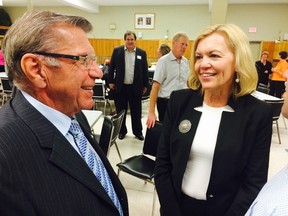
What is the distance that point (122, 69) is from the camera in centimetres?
377

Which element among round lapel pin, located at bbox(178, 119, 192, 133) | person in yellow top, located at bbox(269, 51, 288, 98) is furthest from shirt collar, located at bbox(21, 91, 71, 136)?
person in yellow top, located at bbox(269, 51, 288, 98)

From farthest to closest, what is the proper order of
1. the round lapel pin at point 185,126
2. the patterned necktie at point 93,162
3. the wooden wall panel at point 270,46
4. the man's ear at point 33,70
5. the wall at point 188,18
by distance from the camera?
the wall at point 188,18, the wooden wall panel at point 270,46, the round lapel pin at point 185,126, the patterned necktie at point 93,162, the man's ear at point 33,70

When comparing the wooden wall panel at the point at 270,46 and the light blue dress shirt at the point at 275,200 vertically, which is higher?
the wooden wall panel at the point at 270,46

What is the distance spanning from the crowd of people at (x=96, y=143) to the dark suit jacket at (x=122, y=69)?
2.51 m

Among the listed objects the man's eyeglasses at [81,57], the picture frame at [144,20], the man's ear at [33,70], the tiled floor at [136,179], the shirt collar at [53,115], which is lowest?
the tiled floor at [136,179]

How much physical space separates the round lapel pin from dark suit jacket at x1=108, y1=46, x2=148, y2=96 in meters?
2.66

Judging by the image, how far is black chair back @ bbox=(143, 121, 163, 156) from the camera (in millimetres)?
2264

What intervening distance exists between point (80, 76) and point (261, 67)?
23.7ft

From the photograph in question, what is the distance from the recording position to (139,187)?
2607mm

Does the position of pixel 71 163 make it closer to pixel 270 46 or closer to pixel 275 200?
pixel 275 200

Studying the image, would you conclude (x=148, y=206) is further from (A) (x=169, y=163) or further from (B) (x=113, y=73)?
(B) (x=113, y=73)

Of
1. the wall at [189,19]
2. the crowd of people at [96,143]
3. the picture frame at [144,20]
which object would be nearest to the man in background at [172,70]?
the crowd of people at [96,143]

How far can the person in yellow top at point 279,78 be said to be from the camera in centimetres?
628

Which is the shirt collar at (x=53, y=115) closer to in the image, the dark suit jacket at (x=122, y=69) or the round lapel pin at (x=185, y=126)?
the round lapel pin at (x=185, y=126)
